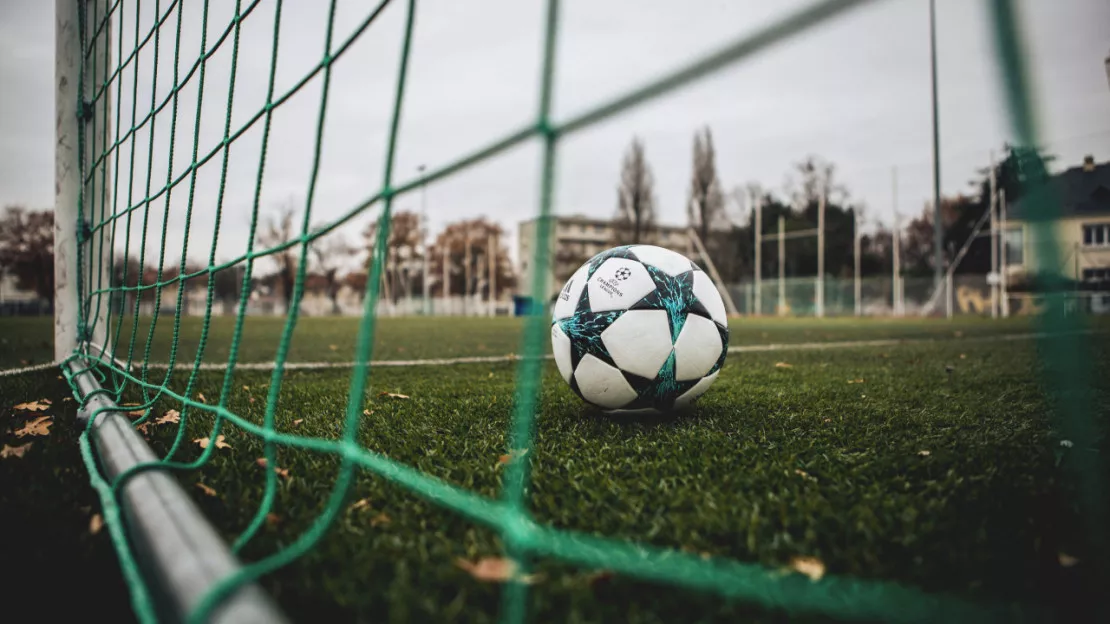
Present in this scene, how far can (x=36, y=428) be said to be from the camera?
6.93 ft

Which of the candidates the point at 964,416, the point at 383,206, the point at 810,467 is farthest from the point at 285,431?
the point at 964,416

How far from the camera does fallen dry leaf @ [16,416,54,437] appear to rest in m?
2.07

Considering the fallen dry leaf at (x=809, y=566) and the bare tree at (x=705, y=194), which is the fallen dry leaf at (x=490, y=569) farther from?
the bare tree at (x=705, y=194)

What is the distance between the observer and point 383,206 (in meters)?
1.42

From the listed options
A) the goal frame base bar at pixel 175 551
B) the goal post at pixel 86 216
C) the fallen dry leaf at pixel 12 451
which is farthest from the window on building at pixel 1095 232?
the fallen dry leaf at pixel 12 451

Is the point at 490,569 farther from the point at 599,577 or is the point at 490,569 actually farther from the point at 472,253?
the point at 472,253

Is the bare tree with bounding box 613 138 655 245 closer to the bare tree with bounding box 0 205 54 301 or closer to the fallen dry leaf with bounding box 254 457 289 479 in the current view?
the bare tree with bounding box 0 205 54 301

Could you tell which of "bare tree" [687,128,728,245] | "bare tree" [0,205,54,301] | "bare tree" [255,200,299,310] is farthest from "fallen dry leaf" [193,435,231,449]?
Result: "bare tree" [0,205,54,301]

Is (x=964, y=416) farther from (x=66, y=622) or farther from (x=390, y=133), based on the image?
(x=66, y=622)

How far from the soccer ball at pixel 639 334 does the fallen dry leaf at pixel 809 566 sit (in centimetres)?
107

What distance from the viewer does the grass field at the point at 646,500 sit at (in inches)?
40.0

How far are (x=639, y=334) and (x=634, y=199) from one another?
32924mm

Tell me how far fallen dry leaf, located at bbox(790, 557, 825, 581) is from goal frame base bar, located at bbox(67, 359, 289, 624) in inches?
33.3

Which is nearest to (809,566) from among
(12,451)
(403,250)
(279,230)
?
(12,451)
